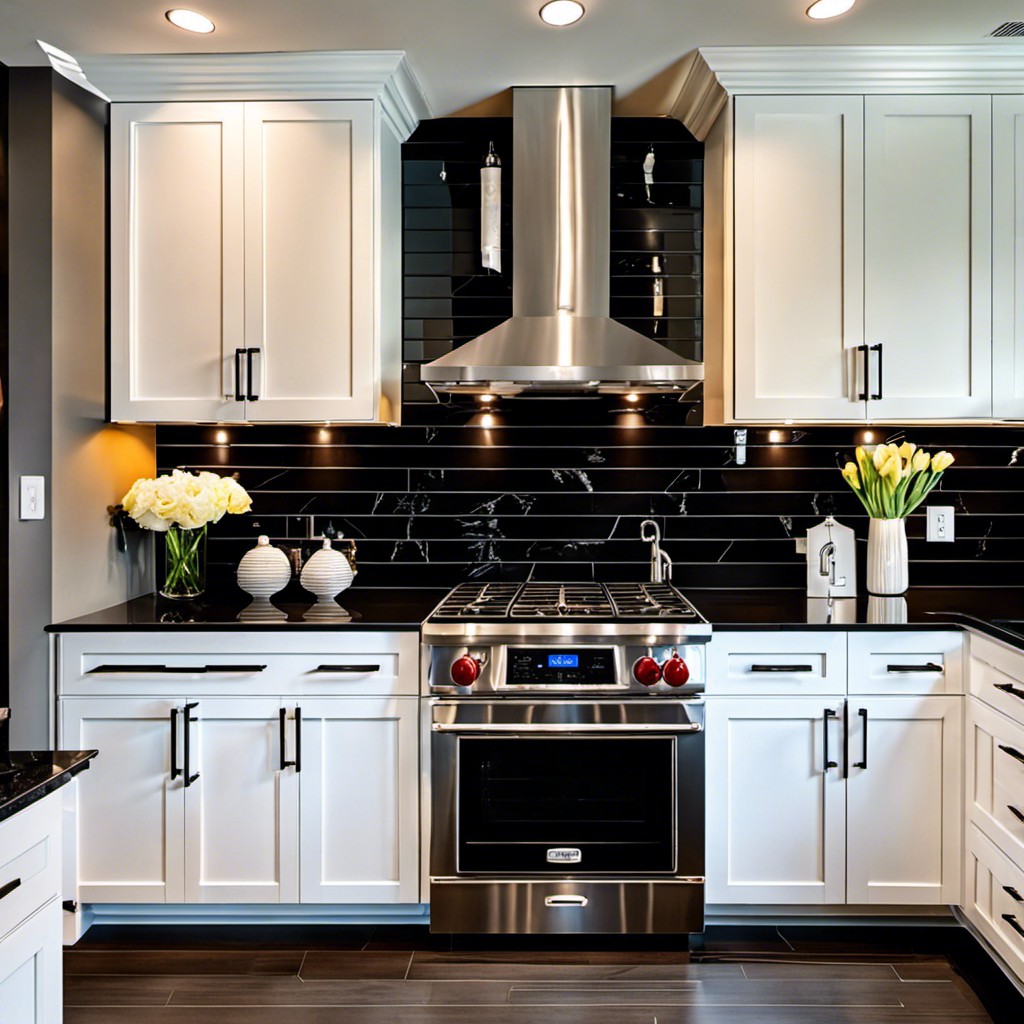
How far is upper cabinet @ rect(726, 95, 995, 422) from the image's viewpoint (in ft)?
8.56

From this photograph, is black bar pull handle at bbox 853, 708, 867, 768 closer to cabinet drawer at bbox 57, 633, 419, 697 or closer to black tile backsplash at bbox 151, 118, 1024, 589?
black tile backsplash at bbox 151, 118, 1024, 589

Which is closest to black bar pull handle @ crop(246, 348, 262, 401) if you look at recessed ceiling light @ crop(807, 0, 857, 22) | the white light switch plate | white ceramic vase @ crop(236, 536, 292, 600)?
white ceramic vase @ crop(236, 536, 292, 600)

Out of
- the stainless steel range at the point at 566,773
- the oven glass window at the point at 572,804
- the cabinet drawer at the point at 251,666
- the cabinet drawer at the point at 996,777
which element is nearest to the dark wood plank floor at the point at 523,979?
the stainless steel range at the point at 566,773

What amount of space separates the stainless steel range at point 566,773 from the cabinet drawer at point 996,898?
734mm

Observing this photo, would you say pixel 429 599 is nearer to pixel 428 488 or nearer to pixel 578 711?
pixel 428 488

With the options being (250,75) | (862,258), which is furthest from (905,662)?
(250,75)

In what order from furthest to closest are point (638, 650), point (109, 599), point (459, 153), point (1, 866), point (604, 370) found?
1. point (459, 153)
2. point (109, 599)
3. point (604, 370)
4. point (638, 650)
5. point (1, 866)

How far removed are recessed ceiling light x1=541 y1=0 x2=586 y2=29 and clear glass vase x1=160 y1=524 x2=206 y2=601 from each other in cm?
187

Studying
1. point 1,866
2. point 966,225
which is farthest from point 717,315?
point 1,866

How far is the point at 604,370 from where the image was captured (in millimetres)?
2516

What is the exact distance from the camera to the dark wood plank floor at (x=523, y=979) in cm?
210

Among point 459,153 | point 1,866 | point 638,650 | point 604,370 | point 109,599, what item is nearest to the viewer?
point 1,866

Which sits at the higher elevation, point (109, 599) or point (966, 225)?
point (966, 225)

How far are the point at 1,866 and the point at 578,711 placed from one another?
1.46 m
